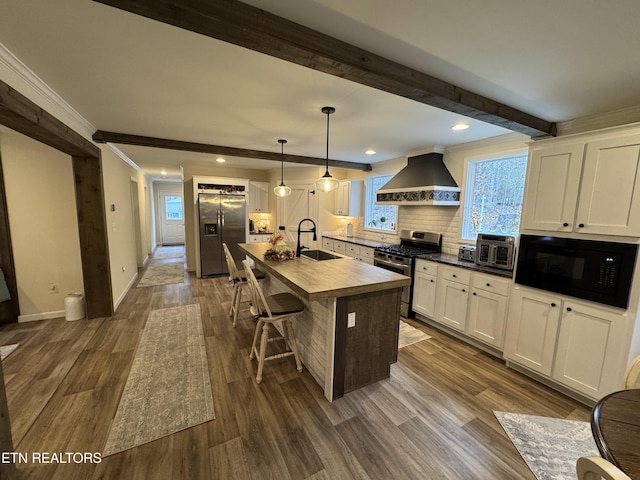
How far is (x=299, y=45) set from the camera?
1.39m

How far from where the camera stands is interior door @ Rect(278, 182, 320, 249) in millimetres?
6074

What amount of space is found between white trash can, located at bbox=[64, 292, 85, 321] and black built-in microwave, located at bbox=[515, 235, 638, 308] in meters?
5.39

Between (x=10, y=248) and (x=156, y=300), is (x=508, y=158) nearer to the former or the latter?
(x=156, y=300)

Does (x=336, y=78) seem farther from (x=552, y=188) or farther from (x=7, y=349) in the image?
(x=7, y=349)

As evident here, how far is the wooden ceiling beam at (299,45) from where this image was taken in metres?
1.15

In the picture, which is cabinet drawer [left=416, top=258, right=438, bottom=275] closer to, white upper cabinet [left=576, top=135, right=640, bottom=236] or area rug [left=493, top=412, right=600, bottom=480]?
white upper cabinet [left=576, top=135, right=640, bottom=236]

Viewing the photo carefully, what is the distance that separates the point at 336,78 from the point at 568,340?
9.67ft

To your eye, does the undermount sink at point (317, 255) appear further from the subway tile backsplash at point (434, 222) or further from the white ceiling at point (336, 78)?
the subway tile backsplash at point (434, 222)

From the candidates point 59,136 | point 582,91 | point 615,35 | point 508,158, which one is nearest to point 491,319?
point 508,158

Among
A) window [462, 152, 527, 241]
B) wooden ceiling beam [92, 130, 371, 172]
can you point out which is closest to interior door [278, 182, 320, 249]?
wooden ceiling beam [92, 130, 371, 172]

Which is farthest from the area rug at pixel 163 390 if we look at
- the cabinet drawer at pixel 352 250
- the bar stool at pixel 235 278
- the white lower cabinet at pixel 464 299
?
the cabinet drawer at pixel 352 250

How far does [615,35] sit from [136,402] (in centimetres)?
394

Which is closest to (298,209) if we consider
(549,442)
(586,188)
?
(586,188)

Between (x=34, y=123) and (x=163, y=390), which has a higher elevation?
(x=34, y=123)
